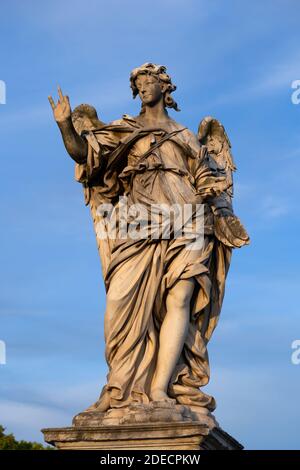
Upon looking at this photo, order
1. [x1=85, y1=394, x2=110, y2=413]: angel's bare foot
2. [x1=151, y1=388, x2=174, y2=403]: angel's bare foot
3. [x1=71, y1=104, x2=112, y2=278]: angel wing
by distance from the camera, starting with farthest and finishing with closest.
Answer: [x1=71, y1=104, x2=112, y2=278]: angel wing → [x1=85, y1=394, x2=110, y2=413]: angel's bare foot → [x1=151, y1=388, x2=174, y2=403]: angel's bare foot

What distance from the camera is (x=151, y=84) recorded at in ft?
55.7

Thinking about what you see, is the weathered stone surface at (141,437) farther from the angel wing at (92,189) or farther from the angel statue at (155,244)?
the angel wing at (92,189)

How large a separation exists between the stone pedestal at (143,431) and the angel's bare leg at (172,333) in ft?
1.32

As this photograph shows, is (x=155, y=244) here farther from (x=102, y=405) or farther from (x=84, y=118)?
(x=84, y=118)

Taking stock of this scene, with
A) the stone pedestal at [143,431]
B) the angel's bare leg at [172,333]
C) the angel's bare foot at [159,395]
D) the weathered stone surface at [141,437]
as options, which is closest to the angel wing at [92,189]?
the angel's bare leg at [172,333]

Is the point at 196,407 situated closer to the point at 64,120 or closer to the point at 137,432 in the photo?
the point at 137,432

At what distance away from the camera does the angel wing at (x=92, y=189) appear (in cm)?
1661

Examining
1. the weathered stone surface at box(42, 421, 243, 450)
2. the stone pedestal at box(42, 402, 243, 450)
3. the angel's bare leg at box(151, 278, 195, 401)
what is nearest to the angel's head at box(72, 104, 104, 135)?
the angel's bare leg at box(151, 278, 195, 401)

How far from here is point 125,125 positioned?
17.0m

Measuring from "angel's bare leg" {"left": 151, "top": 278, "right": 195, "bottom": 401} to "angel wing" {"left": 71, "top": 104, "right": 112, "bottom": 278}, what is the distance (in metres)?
1.16

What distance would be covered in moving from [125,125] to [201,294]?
2667mm

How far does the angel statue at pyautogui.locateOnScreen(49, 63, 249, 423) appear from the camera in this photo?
51.5 ft

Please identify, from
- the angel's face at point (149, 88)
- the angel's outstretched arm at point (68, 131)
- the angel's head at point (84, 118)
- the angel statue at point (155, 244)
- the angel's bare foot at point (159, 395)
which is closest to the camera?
the angel's bare foot at point (159, 395)

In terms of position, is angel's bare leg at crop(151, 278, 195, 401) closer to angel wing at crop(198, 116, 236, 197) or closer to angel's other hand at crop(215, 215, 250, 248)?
angel's other hand at crop(215, 215, 250, 248)
